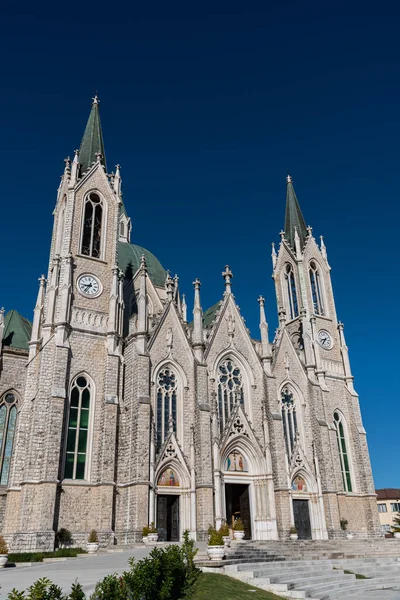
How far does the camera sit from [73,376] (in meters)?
29.6

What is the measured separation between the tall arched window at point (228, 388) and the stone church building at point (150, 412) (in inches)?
3.8

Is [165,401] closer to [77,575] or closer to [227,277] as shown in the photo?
[227,277]

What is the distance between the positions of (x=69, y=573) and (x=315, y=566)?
10762mm

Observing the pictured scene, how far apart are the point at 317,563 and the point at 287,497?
11551mm

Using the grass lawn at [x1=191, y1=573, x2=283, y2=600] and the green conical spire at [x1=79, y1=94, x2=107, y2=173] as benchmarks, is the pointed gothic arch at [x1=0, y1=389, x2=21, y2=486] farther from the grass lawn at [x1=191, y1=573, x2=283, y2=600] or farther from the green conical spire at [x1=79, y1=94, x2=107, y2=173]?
the grass lawn at [x1=191, y1=573, x2=283, y2=600]

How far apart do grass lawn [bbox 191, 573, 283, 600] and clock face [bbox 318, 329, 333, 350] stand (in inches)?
1095

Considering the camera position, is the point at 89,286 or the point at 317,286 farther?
the point at 317,286

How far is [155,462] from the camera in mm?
29281

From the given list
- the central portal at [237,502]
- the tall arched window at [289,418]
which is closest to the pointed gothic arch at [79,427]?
the central portal at [237,502]

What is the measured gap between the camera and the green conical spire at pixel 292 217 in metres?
47.6

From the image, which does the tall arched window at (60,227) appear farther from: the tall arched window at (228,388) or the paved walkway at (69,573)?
the paved walkway at (69,573)

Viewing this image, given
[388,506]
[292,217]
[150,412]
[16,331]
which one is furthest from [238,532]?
[388,506]

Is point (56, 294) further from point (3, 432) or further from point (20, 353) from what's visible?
point (3, 432)

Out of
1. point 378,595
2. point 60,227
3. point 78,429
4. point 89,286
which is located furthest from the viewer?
point 60,227
